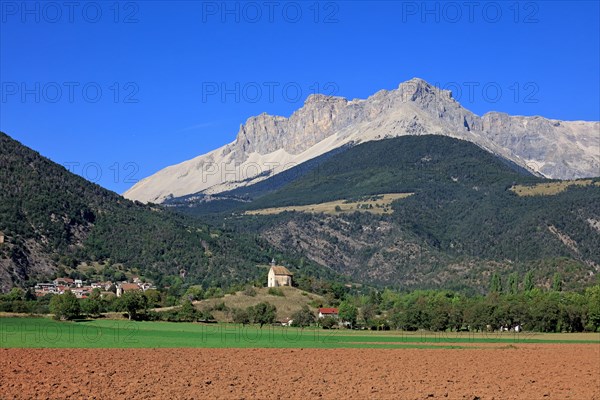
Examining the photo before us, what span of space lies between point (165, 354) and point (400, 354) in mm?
21142

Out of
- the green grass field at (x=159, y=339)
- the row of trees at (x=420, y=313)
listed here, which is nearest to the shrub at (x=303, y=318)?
the row of trees at (x=420, y=313)

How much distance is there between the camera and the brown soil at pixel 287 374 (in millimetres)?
48344

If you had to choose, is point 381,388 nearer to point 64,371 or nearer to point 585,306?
point 64,371

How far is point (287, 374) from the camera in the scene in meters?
58.4

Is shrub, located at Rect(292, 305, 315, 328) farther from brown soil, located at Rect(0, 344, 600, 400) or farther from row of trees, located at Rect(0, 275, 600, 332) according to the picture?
brown soil, located at Rect(0, 344, 600, 400)

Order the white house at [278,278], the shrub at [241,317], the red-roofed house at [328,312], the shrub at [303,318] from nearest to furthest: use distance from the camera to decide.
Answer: the shrub at [241,317] < the shrub at [303,318] < the red-roofed house at [328,312] < the white house at [278,278]

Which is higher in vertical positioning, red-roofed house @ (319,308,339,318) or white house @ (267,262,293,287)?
white house @ (267,262,293,287)

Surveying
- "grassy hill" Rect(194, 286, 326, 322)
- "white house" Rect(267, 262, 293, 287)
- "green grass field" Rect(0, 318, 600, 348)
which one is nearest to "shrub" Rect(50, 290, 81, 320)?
"green grass field" Rect(0, 318, 600, 348)

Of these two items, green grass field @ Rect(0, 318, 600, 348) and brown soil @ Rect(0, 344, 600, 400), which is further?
green grass field @ Rect(0, 318, 600, 348)

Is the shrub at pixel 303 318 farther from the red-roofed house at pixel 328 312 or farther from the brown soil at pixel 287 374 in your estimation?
the brown soil at pixel 287 374

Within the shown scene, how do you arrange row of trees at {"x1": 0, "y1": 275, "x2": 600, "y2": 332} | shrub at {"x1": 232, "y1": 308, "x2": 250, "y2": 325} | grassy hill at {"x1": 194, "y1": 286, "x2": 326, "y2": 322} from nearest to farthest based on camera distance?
row of trees at {"x1": 0, "y1": 275, "x2": 600, "y2": 332} < shrub at {"x1": 232, "y1": 308, "x2": 250, "y2": 325} < grassy hill at {"x1": 194, "y1": 286, "x2": 326, "y2": 322}

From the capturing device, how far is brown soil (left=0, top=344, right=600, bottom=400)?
48.3 meters

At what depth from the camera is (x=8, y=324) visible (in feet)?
375

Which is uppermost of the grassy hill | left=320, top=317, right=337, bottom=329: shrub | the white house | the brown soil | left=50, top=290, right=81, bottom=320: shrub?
the white house
